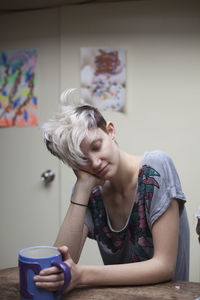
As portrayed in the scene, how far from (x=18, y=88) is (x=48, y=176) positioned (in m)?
0.63

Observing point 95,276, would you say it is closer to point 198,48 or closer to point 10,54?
point 198,48

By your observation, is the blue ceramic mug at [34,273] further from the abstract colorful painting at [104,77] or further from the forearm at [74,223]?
the abstract colorful painting at [104,77]

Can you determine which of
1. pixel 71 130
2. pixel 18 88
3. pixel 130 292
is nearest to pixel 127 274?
pixel 130 292

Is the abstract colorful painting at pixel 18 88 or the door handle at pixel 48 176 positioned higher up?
the abstract colorful painting at pixel 18 88

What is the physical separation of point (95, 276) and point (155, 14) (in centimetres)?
166

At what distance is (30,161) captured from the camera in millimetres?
2389

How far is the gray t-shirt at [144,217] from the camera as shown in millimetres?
1081

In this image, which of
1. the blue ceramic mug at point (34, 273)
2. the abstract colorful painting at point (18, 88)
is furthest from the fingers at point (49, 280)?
the abstract colorful painting at point (18, 88)

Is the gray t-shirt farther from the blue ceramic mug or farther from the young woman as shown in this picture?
the blue ceramic mug

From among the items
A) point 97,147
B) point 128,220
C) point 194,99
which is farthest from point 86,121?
point 194,99

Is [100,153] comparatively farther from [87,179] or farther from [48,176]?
[48,176]

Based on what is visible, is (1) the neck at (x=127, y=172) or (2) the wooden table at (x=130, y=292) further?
(1) the neck at (x=127, y=172)

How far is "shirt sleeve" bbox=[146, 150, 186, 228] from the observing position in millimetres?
1054

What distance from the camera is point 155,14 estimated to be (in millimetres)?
2090
